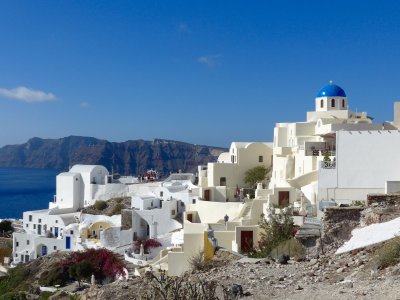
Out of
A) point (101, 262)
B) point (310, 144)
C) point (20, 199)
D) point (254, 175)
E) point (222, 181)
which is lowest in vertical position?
point (20, 199)

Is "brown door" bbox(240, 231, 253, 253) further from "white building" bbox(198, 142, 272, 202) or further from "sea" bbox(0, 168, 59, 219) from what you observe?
"sea" bbox(0, 168, 59, 219)

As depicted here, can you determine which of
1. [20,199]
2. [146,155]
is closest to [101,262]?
[20,199]

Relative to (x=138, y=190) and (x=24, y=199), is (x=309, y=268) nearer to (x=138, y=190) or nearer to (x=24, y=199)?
(x=138, y=190)

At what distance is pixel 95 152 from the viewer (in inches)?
7343

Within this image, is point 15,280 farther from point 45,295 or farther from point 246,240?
point 246,240

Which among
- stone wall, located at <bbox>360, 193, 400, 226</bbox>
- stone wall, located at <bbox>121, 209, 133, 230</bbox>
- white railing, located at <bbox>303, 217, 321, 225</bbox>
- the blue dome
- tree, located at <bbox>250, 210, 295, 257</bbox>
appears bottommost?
stone wall, located at <bbox>121, 209, 133, 230</bbox>

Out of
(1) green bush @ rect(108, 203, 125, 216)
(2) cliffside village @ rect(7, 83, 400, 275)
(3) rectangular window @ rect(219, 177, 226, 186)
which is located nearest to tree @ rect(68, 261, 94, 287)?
(2) cliffside village @ rect(7, 83, 400, 275)

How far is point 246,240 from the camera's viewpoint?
20.9 m

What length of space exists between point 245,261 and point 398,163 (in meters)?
9.55

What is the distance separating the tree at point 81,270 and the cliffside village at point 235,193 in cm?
233

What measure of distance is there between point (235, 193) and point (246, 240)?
10827 mm

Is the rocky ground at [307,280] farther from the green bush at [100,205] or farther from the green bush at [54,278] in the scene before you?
the green bush at [100,205]

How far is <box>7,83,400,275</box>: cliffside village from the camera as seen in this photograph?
19.6 meters

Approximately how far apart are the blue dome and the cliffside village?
0.20ft
